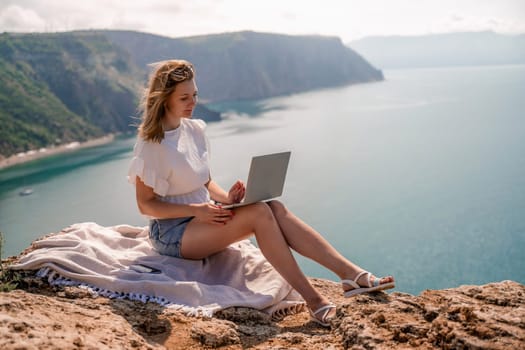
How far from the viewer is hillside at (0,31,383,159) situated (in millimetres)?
60125

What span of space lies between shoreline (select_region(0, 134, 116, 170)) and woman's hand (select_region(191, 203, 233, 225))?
50.0 metres

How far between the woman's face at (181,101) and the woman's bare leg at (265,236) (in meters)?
0.69

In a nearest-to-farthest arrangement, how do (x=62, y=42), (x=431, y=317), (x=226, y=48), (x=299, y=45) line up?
(x=431, y=317)
(x=62, y=42)
(x=226, y=48)
(x=299, y=45)

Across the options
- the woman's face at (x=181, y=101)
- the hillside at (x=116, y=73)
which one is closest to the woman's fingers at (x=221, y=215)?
the woman's face at (x=181, y=101)

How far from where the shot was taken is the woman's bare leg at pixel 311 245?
2.80 m

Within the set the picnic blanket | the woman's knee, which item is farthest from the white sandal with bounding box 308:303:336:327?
the woman's knee

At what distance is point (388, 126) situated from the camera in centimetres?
5788

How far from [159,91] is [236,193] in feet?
2.61

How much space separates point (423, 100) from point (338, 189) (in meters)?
49.2

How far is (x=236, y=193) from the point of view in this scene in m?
3.19

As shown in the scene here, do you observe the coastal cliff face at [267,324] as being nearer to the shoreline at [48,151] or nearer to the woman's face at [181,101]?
the woman's face at [181,101]

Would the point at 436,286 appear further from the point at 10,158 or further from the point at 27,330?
the point at 10,158

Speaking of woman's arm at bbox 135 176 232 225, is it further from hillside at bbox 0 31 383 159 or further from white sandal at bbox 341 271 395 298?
hillside at bbox 0 31 383 159

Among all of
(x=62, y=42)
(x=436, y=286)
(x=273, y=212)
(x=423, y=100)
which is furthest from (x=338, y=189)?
(x=62, y=42)
